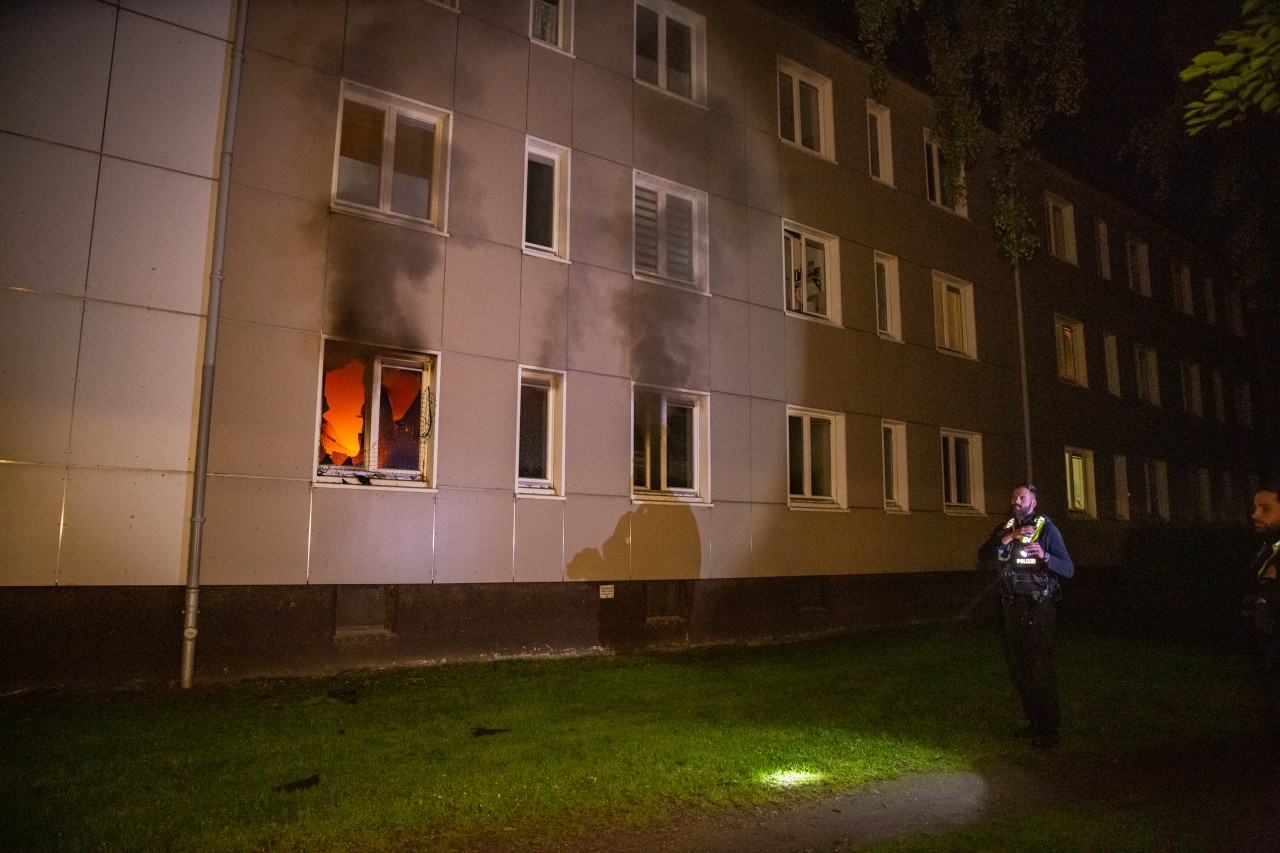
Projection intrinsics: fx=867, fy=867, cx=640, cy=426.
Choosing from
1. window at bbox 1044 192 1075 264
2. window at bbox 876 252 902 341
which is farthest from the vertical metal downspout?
window at bbox 1044 192 1075 264

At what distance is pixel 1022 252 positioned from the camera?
13.6m

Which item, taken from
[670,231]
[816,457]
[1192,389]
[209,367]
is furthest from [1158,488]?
[209,367]

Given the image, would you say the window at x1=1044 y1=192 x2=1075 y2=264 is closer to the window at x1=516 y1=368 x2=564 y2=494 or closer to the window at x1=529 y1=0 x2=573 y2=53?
the window at x1=529 y1=0 x2=573 y2=53

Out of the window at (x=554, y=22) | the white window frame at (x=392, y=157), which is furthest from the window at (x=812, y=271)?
the white window frame at (x=392, y=157)

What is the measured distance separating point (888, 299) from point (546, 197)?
25.0 ft

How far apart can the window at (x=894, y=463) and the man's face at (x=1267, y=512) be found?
9.11 m

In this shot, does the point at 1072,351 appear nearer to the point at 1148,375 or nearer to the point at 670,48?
the point at 1148,375

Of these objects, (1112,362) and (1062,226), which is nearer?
(1062,226)

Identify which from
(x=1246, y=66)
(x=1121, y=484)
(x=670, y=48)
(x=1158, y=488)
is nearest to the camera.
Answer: (x=1246, y=66)

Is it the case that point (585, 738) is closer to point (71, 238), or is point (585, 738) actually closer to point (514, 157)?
point (71, 238)

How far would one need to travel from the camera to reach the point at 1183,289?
27797 mm

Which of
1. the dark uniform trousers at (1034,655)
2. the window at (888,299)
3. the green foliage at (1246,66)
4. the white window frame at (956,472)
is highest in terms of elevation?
the window at (888,299)

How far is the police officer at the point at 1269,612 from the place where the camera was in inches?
268

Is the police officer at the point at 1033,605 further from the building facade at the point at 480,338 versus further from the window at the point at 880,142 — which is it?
the window at the point at 880,142
